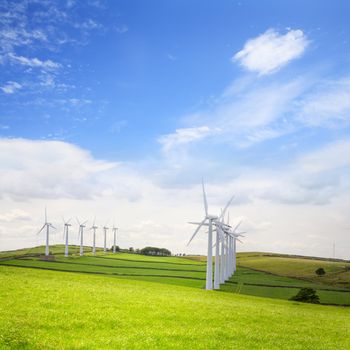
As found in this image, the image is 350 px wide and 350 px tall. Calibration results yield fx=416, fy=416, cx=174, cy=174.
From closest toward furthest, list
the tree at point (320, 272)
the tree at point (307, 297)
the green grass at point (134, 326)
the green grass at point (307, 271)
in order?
the green grass at point (134, 326)
the tree at point (307, 297)
the green grass at point (307, 271)
the tree at point (320, 272)

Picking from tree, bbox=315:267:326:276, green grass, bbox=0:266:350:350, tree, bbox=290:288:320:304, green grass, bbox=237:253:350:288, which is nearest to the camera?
green grass, bbox=0:266:350:350

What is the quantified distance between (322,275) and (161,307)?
120950mm

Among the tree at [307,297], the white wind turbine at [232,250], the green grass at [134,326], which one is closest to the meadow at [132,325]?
the green grass at [134,326]

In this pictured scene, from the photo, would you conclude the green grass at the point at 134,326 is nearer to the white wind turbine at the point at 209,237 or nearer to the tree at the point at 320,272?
the white wind turbine at the point at 209,237

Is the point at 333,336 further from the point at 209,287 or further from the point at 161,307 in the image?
the point at 209,287

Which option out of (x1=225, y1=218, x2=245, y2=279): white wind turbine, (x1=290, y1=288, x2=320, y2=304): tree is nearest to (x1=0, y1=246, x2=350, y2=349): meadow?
(x1=290, y1=288, x2=320, y2=304): tree

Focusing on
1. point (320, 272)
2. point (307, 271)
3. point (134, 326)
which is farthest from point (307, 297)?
point (307, 271)

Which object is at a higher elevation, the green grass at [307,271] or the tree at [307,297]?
the tree at [307,297]

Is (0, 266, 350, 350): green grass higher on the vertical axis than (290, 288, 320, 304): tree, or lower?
higher

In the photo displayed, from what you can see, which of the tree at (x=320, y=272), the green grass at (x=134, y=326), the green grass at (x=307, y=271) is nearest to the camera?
the green grass at (x=134, y=326)

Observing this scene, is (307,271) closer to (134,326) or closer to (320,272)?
(320,272)

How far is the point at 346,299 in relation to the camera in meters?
89.6

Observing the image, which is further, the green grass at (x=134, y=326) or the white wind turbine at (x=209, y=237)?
the white wind turbine at (x=209, y=237)

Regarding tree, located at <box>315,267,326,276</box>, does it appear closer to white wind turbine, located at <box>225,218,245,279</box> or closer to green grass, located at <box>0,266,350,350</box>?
white wind turbine, located at <box>225,218,245,279</box>
